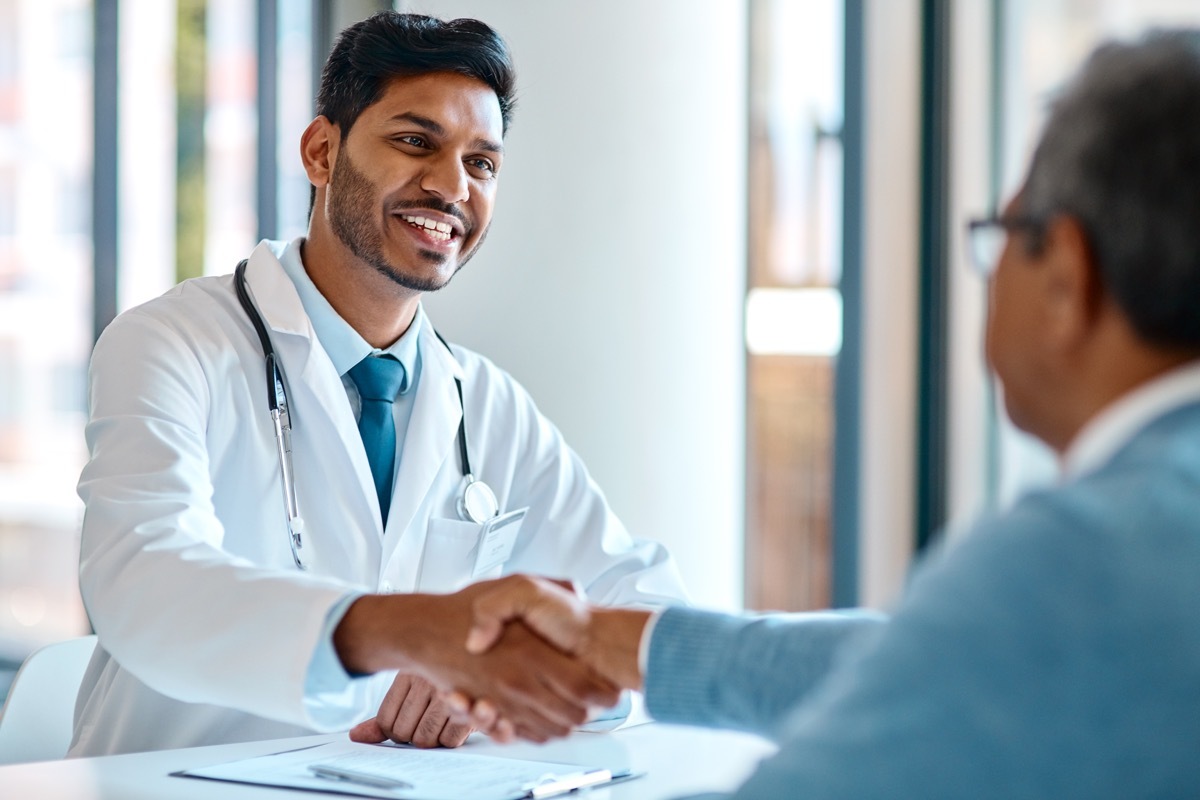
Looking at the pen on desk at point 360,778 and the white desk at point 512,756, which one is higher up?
the pen on desk at point 360,778

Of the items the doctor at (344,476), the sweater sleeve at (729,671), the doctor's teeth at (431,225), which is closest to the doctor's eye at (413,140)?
the doctor at (344,476)

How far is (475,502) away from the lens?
189 cm

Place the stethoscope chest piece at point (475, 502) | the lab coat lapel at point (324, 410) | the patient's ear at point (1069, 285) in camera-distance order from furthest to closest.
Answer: the stethoscope chest piece at point (475, 502), the lab coat lapel at point (324, 410), the patient's ear at point (1069, 285)

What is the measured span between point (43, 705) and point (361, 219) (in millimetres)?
821

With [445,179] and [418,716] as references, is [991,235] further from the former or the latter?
[445,179]

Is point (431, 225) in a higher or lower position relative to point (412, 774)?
higher

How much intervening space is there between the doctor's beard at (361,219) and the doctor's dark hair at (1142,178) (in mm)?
1297

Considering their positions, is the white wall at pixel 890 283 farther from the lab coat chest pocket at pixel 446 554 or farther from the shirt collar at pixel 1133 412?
the shirt collar at pixel 1133 412

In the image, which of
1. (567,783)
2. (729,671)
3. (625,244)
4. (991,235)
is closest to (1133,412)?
(991,235)

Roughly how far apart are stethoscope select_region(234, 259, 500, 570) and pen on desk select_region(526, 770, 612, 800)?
583 mm

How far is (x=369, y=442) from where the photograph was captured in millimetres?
1846

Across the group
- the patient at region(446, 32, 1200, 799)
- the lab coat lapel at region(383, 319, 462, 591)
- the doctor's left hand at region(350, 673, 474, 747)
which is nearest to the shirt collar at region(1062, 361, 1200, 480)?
the patient at region(446, 32, 1200, 799)

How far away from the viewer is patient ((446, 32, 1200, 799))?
0.70 metres

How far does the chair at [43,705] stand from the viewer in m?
1.66
